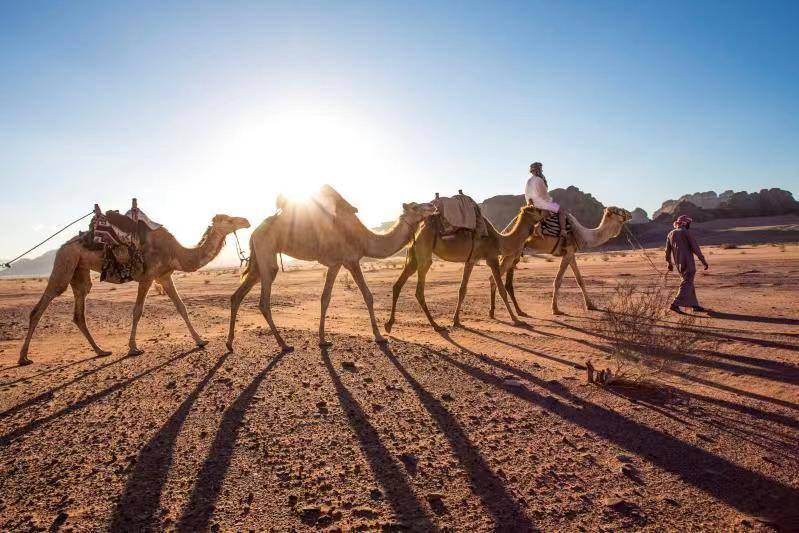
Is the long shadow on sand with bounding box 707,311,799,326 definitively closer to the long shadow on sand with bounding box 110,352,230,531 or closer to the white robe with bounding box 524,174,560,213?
the white robe with bounding box 524,174,560,213

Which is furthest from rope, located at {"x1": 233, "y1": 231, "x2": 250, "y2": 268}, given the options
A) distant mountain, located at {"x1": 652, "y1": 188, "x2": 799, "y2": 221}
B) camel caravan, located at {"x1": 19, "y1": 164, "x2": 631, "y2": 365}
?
distant mountain, located at {"x1": 652, "y1": 188, "x2": 799, "y2": 221}

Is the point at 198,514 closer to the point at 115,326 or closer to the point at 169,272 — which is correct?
the point at 169,272

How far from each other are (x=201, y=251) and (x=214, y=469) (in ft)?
19.4

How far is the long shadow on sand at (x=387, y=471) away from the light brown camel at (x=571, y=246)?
24.0ft

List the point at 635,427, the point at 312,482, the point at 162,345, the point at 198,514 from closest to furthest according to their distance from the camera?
the point at 198,514
the point at 312,482
the point at 635,427
the point at 162,345

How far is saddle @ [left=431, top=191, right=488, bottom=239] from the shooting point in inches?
391

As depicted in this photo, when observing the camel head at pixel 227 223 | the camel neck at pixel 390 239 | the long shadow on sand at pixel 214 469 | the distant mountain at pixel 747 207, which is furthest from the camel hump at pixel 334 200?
the distant mountain at pixel 747 207

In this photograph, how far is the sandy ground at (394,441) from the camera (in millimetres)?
3035

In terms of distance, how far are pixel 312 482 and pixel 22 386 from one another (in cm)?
471

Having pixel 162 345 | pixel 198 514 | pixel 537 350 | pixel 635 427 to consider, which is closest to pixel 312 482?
pixel 198 514

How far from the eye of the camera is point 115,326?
38.9ft

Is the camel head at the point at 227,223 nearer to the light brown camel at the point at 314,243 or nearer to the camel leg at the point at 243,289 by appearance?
the light brown camel at the point at 314,243

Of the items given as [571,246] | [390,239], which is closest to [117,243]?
[390,239]

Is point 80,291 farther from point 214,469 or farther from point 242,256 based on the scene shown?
point 214,469
